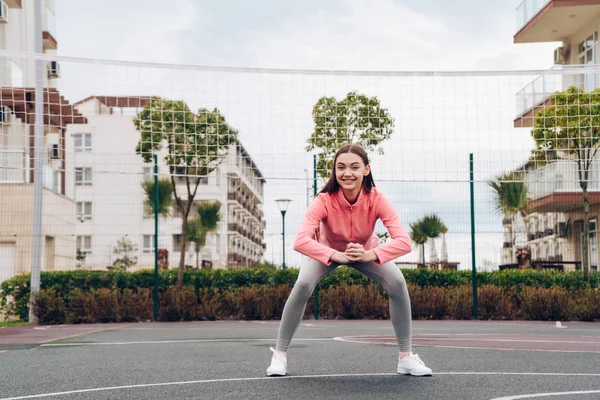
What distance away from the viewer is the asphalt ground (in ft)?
15.9

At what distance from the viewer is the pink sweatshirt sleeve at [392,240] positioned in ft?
17.2

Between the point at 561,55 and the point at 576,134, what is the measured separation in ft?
43.1

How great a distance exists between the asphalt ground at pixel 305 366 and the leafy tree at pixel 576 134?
6.64m

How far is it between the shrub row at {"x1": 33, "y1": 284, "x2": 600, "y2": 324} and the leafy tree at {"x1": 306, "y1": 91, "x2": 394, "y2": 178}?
2.35 metres

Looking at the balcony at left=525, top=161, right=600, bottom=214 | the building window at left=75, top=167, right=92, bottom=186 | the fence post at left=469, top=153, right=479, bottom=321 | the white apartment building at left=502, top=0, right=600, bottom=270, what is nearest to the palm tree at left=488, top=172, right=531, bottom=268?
the white apartment building at left=502, top=0, right=600, bottom=270

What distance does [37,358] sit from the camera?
24.5 feet

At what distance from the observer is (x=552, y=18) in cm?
2853

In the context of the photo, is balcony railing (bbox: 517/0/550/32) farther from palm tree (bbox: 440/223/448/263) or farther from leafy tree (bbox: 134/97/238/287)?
palm tree (bbox: 440/223/448/263)

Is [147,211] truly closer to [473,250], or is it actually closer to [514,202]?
[473,250]

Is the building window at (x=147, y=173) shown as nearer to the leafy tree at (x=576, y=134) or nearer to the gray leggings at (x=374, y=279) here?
the leafy tree at (x=576, y=134)

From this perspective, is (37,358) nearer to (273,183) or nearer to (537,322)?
(273,183)

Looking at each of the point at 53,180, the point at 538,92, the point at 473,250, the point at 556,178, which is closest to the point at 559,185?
the point at 556,178

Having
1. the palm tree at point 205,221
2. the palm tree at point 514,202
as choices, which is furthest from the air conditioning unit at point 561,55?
the palm tree at point 514,202

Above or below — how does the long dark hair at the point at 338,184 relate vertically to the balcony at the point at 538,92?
below
